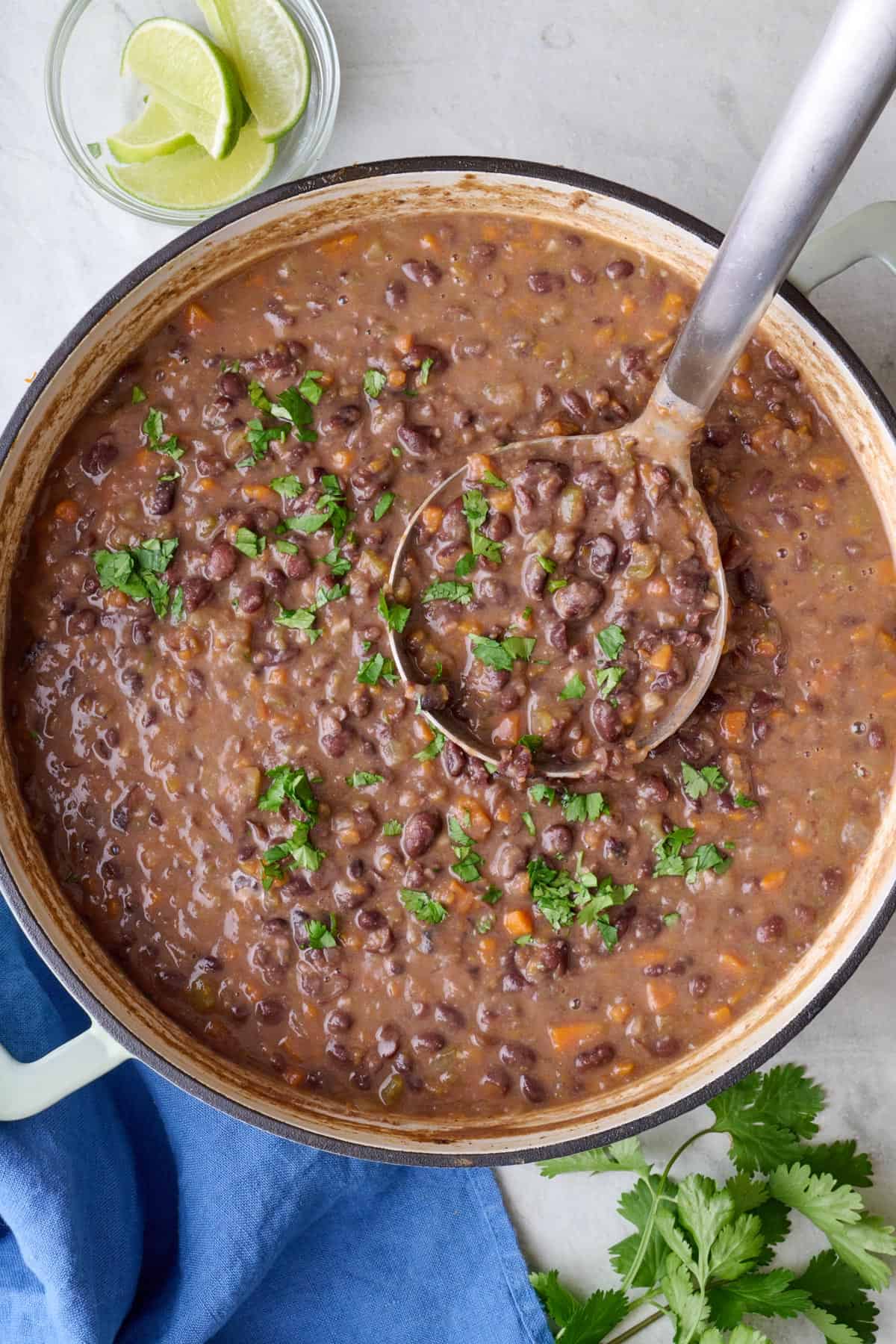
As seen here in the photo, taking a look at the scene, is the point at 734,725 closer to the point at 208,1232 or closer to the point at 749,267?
the point at 749,267

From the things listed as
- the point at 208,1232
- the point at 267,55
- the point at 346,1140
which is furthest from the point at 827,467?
the point at 208,1232

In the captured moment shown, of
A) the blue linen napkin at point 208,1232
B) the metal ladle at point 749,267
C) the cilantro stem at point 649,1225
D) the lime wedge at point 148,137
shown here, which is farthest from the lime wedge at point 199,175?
the cilantro stem at point 649,1225

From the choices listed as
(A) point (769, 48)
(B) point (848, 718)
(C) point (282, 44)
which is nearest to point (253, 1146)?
(B) point (848, 718)

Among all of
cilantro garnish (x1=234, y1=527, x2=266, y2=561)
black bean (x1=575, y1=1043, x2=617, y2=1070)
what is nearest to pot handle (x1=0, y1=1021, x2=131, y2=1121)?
black bean (x1=575, y1=1043, x2=617, y2=1070)

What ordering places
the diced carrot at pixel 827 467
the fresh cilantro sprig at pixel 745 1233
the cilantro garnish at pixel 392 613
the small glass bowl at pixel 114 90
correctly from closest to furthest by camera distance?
1. the cilantro garnish at pixel 392 613
2. the diced carrot at pixel 827 467
3. the fresh cilantro sprig at pixel 745 1233
4. the small glass bowl at pixel 114 90

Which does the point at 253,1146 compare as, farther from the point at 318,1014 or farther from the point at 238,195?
the point at 238,195

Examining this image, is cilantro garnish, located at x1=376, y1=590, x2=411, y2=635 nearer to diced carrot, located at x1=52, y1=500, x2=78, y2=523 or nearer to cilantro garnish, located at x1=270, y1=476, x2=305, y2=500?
cilantro garnish, located at x1=270, y1=476, x2=305, y2=500

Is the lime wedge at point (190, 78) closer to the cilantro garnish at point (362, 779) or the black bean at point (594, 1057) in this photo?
the cilantro garnish at point (362, 779)

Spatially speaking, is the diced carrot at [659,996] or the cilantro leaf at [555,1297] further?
the cilantro leaf at [555,1297]
